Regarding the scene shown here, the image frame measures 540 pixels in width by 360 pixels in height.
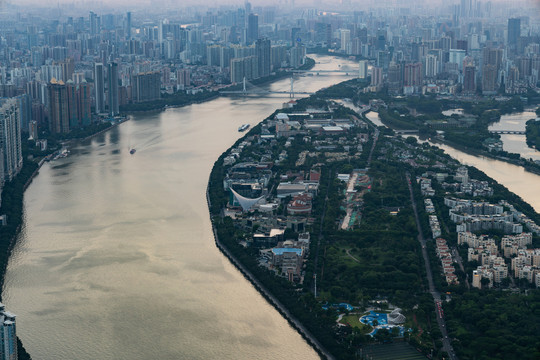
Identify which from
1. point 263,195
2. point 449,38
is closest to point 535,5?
point 263,195

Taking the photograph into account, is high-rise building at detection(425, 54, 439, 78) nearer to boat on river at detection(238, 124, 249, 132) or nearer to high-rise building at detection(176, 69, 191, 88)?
high-rise building at detection(176, 69, 191, 88)

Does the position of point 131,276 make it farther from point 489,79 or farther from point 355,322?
point 489,79

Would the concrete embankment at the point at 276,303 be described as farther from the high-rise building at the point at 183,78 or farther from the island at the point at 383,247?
the high-rise building at the point at 183,78

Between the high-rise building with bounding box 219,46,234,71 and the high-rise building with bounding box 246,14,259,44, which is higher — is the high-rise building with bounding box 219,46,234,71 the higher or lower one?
the lower one

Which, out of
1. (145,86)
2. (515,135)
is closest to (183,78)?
(145,86)

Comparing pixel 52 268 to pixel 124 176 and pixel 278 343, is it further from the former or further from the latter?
pixel 124 176

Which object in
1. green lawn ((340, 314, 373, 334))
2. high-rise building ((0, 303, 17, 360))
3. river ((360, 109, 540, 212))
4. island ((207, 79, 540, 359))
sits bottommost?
green lawn ((340, 314, 373, 334))

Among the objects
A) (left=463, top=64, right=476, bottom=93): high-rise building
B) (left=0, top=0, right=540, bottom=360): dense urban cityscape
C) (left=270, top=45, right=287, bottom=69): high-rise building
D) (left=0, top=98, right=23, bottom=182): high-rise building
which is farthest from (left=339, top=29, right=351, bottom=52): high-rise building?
(left=0, top=98, right=23, bottom=182): high-rise building

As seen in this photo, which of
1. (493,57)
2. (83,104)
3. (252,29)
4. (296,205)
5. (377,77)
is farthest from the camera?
(252,29)
